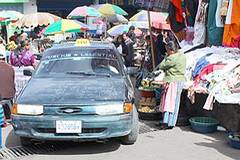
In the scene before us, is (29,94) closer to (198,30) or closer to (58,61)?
(58,61)

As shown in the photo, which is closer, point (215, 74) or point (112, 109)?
point (112, 109)

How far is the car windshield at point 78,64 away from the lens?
7734mm

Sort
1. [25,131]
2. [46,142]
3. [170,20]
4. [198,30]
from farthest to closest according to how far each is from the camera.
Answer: [170,20] < [198,30] < [46,142] < [25,131]

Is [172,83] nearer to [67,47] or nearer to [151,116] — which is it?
[151,116]

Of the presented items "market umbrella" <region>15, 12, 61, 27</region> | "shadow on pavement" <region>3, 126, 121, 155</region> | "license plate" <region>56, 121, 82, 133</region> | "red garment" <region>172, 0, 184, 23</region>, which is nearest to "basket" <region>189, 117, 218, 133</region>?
"shadow on pavement" <region>3, 126, 121, 155</region>

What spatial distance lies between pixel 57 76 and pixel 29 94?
84 cm

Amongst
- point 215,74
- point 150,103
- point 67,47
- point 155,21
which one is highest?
point 67,47

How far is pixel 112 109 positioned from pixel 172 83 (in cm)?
207

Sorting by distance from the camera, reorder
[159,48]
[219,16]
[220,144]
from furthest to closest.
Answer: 1. [159,48]
2. [219,16]
3. [220,144]

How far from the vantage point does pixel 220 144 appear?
743 centimetres

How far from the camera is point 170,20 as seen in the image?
38.3ft

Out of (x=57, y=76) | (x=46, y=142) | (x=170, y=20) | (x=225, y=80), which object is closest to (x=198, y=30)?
(x=170, y=20)

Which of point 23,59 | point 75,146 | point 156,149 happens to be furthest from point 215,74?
point 23,59

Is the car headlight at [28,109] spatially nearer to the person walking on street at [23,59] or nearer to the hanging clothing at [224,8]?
the person walking on street at [23,59]
